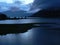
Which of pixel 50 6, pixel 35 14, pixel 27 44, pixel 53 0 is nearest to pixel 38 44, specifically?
pixel 27 44

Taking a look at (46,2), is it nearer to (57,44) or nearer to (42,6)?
(42,6)

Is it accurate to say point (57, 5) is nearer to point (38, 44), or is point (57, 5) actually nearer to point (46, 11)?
point (46, 11)

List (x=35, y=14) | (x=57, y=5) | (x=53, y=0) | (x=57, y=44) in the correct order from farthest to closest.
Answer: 1. (x=53, y=0)
2. (x=57, y=5)
3. (x=35, y=14)
4. (x=57, y=44)

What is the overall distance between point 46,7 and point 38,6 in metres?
4.20

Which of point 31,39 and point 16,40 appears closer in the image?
point 16,40

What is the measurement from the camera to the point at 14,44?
4.95 m

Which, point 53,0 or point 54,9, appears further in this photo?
point 53,0

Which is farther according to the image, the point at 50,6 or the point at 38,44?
the point at 50,6

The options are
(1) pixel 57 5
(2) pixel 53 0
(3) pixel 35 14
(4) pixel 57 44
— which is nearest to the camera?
(4) pixel 57 44

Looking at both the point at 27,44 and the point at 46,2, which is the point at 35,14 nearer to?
the point at 46,2

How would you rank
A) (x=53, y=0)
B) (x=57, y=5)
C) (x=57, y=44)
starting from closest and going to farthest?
(x=57, y=44) → (x=57, y=5) → (x=53, y=0)

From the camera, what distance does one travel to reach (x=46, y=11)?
59.3m

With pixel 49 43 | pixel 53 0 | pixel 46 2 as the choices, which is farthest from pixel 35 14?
pixel 49 43

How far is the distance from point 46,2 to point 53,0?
4291mm
